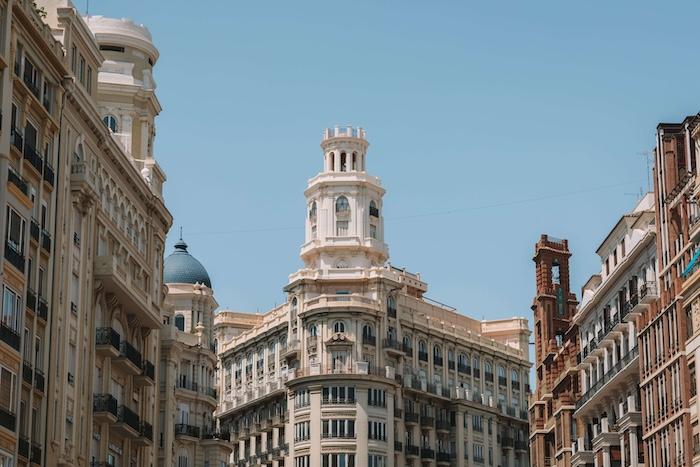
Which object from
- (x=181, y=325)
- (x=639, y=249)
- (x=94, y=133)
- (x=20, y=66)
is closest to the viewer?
(x=20, y=66)

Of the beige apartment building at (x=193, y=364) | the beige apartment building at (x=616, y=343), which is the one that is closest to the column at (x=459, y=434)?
the beige apartment building at (x=193, y=364)

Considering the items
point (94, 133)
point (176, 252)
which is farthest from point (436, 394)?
point (94, 133)

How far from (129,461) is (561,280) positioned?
47635 mm

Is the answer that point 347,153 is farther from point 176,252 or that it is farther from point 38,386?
point 38,386

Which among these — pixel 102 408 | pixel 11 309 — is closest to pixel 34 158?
pixel 11 309

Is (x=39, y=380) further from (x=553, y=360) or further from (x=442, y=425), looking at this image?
(x=442, y=425)

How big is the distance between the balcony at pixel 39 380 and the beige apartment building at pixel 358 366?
80976 millimetres

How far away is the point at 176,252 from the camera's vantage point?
140 metres

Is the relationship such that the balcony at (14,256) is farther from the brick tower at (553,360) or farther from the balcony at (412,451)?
the balcony at (412,451)

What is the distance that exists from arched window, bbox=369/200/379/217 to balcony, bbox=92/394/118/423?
8207 centimetres

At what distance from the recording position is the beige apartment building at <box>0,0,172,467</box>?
2472 inches

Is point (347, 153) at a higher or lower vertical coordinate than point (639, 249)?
higher

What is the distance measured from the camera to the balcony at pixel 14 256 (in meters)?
61.3

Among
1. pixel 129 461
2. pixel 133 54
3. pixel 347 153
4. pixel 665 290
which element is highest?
pixel 347 153
